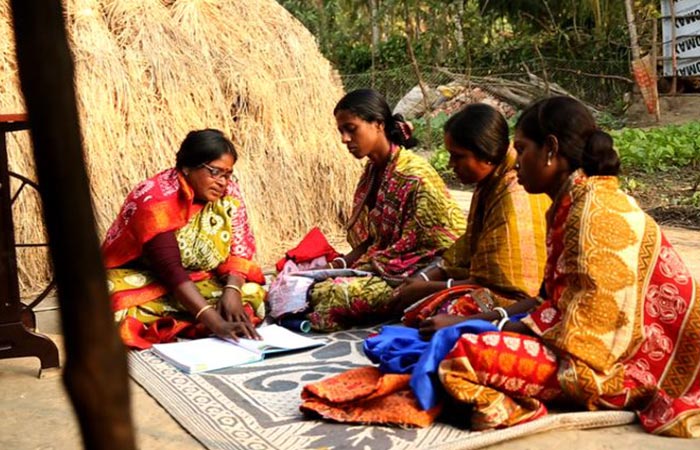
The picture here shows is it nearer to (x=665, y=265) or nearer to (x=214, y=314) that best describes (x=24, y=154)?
(x=214, y=314)

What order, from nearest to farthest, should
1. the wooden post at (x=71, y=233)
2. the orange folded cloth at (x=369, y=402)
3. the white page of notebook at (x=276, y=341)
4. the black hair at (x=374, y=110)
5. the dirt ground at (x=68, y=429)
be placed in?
the wooden post at (x=71, y=233) → the dirt ground at (x=68, y=429) → the orange folded cloth at (x=369, y=402) → the white page of notebook at (x=276, y=341) → the black hair at (x=374, y=110)

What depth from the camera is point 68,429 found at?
3014 millimetres

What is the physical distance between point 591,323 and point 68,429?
1.74 metres

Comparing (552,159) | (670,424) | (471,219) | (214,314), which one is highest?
(552,159)

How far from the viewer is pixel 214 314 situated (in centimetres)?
389

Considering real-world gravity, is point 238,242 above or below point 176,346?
above

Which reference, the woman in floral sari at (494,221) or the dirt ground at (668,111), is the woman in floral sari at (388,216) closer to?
the woman in floral sari at (494,221)

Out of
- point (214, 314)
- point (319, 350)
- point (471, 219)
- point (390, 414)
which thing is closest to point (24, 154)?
point (214, 314)

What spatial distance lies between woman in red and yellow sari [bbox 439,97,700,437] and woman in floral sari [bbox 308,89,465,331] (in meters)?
1.32

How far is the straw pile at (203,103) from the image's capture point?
5.52m

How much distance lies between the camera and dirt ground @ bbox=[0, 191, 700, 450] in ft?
9.06

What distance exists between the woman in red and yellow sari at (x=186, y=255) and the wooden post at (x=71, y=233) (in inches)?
117

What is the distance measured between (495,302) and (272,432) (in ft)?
3.88

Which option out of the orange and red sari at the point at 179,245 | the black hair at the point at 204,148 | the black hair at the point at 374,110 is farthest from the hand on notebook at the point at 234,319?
the black hair at the point at 374,110
